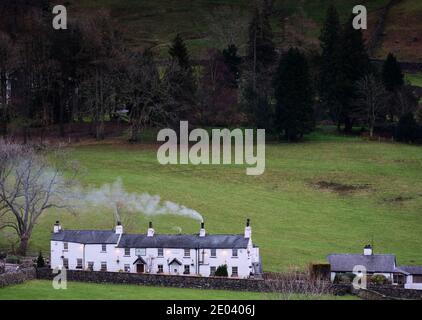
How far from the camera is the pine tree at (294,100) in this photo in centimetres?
13025

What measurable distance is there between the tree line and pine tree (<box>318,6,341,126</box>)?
16cm

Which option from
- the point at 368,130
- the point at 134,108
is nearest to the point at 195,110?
the point at 134,108

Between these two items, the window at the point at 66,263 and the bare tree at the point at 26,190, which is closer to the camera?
the window at the point at 66,263

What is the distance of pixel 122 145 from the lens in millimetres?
128750

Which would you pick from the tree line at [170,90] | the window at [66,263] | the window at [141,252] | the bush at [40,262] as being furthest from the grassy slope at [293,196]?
the bush at [40,262]

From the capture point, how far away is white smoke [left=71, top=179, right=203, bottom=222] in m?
99.2

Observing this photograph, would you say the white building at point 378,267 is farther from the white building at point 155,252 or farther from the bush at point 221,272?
the bush at point 221,272

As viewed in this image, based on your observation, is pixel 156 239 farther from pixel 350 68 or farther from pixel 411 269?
pixel 350 68

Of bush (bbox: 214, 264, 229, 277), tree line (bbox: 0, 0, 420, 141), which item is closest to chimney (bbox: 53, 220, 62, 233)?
bush (bbox: 214, 264, 229, 277)

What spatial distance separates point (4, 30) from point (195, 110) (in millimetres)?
34696

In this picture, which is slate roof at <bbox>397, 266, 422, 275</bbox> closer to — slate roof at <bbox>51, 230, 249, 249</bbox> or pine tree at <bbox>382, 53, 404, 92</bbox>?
slate roof at <bbox>51, 230, 249, 249</bbox>

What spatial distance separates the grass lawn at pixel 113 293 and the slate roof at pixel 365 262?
5.56m

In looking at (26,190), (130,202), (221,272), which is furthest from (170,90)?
(221,272)

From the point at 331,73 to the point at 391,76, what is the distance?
879 cm
